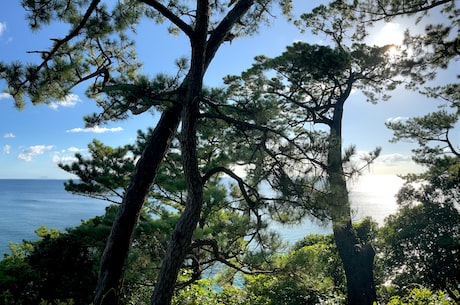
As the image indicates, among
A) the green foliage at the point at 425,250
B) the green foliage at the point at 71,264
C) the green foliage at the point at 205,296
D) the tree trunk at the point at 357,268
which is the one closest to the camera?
the green foliage at the point at 71,264

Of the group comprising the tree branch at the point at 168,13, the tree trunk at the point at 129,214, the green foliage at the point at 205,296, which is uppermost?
the tree branch at the point at 168,13

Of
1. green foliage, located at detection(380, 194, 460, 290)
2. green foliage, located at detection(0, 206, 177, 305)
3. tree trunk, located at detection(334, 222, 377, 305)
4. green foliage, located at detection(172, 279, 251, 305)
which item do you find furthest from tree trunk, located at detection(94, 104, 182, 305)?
green foliage, located at detection(380, 194, 460, 290)

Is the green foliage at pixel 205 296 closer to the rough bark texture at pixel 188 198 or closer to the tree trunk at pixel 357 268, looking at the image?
the rough bark texture at pixel 188 198

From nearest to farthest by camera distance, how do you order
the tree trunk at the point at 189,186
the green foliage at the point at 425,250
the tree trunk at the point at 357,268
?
the tree trunk at the point at 189,186 < the tree trunk at the point at 357,268 < the green foliage at the point at 425,250

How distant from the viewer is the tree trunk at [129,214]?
3074 mm

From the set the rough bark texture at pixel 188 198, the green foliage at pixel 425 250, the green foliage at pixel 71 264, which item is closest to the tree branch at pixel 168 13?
the rough bark texture at pixel 188 198

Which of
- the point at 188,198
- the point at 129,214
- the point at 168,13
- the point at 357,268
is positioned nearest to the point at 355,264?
the point at 357,268

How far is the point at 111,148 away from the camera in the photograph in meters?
6.82

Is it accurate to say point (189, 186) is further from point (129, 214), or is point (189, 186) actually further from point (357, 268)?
point (357, 268)

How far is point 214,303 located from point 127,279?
1.57m

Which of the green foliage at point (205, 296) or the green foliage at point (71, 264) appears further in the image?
the green foliage at point (205, 296)

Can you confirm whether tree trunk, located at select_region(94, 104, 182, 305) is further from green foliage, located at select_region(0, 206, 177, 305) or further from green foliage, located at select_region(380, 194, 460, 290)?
green foliage, located at select_region(380, 194, 460, 290)

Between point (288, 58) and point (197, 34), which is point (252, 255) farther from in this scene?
point (288, 58)

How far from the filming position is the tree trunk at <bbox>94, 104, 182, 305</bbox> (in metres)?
3.07
